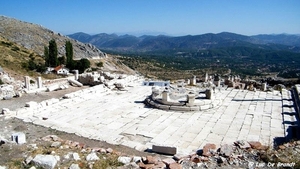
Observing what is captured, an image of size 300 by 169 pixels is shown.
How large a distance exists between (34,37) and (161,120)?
77.9m

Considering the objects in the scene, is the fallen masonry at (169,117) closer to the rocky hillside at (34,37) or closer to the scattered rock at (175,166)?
the scattered rock at (175,166)

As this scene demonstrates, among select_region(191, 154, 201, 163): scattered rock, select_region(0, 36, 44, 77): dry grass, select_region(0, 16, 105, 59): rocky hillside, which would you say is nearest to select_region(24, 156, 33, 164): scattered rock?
select_region(191, 154, 201, 163): scattered rock

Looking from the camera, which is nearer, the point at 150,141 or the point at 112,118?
the point at 150,141

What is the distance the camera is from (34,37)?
7912 cm

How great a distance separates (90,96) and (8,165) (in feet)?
32.9

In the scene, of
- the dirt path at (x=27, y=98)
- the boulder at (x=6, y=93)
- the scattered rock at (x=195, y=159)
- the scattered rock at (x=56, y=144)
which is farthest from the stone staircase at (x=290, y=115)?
the boulder at (x=6, y=93)

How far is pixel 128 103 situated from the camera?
15.0 m

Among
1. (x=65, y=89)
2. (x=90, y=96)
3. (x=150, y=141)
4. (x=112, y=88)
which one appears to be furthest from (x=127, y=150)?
(x=65, y=89)

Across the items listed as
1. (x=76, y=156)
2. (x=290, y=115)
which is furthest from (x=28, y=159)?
(x=290, y=115)

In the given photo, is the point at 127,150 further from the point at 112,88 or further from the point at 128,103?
the point at 112,88

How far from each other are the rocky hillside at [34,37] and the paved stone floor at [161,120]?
60256 mm

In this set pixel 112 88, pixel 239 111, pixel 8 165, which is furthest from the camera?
pixel 112 88

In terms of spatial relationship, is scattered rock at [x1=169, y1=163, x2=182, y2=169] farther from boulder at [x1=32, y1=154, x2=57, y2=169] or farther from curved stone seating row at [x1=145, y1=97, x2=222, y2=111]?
curved stone seating row at [x1=145, y1=97, x2=222, y2=111]

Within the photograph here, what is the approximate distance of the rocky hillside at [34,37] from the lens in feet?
239
